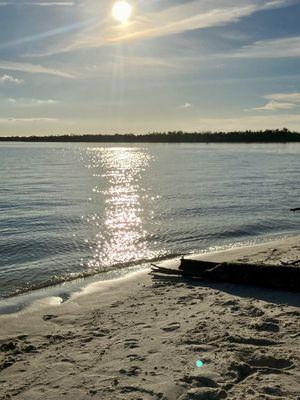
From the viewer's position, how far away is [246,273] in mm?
10344

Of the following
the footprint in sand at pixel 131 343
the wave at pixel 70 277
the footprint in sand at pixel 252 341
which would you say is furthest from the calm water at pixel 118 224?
the footprint in sand at pixel 252 341

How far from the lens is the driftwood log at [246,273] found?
32.0ft

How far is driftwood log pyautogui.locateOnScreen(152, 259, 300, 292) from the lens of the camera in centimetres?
976

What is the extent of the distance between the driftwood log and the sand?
32 cm

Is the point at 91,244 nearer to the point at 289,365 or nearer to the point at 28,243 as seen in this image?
the point at 28,243

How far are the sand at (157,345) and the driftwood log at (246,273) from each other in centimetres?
32

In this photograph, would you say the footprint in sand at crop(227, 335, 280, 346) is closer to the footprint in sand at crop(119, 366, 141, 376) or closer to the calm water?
the footprint in sand at crop(119, 366, 141, 376)

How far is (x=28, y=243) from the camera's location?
16.1m

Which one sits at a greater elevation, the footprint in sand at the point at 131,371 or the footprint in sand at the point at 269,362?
the footprint in sand at the point at 269,362

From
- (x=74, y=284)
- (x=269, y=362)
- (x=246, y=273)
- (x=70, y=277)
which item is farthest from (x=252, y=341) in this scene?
A: (x=70, y=277)

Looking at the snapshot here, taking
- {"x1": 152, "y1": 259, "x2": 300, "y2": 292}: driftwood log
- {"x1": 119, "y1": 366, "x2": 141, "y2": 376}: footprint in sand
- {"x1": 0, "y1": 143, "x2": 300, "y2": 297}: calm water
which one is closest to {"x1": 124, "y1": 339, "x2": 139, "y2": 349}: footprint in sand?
{"x1": 119, "y1": 366, "x2": 141, "y2": 376}: footprint in sand

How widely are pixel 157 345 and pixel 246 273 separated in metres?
3.95

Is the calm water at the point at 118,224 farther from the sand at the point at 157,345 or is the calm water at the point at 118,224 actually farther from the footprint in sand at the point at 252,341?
the footprint in sand at the point at 252,341

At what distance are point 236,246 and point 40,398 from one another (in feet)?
37.3
